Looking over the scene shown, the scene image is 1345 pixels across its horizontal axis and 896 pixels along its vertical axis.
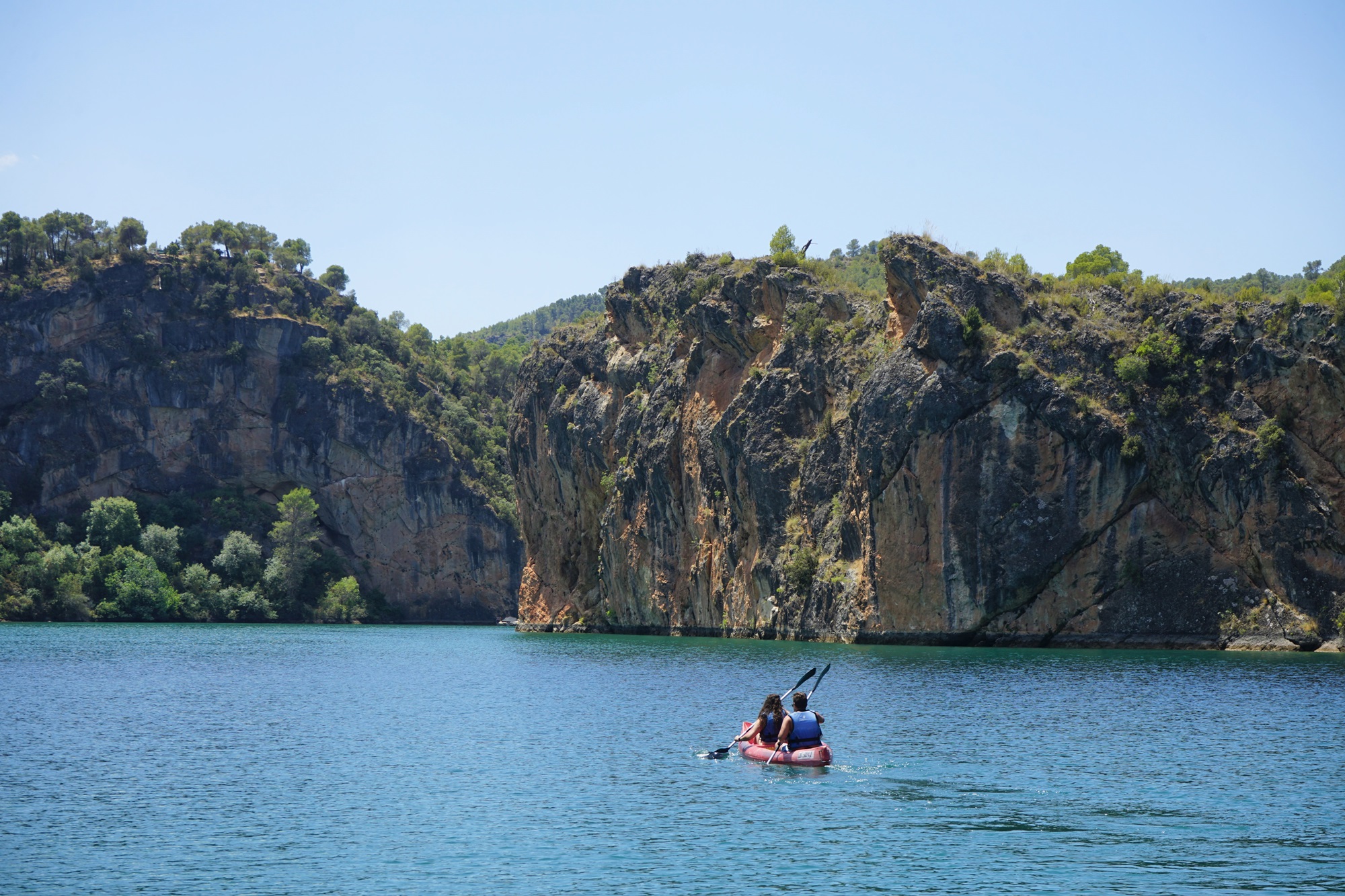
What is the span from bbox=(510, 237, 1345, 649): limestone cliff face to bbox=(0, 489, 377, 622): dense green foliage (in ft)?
214

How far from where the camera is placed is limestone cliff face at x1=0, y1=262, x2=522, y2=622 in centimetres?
14425

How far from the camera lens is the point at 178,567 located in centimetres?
13950

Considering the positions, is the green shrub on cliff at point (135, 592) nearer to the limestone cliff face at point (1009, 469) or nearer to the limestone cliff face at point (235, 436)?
the limestone cliff face at point (235, 436)

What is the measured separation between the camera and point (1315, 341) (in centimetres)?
7125

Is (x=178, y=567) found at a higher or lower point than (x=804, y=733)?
higher

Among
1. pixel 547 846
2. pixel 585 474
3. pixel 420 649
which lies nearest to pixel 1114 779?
pixel 547 846

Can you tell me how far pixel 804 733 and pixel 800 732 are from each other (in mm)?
127

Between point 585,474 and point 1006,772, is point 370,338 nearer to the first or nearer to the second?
point 585,474

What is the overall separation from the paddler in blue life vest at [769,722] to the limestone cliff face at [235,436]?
125315 mm

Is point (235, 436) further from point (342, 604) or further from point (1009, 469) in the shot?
point (1009, 469)

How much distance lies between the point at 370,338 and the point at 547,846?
14991cm

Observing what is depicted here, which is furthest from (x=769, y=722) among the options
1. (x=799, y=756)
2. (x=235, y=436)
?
(x=235, y=436)

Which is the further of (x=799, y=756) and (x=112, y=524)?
(x=112, y=524)

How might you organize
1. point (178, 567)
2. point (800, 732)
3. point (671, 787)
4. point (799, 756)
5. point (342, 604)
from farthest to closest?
point (342, 604) → point (178, 567) → point (800, 732) → point (799, 756) → point (671, 787)
